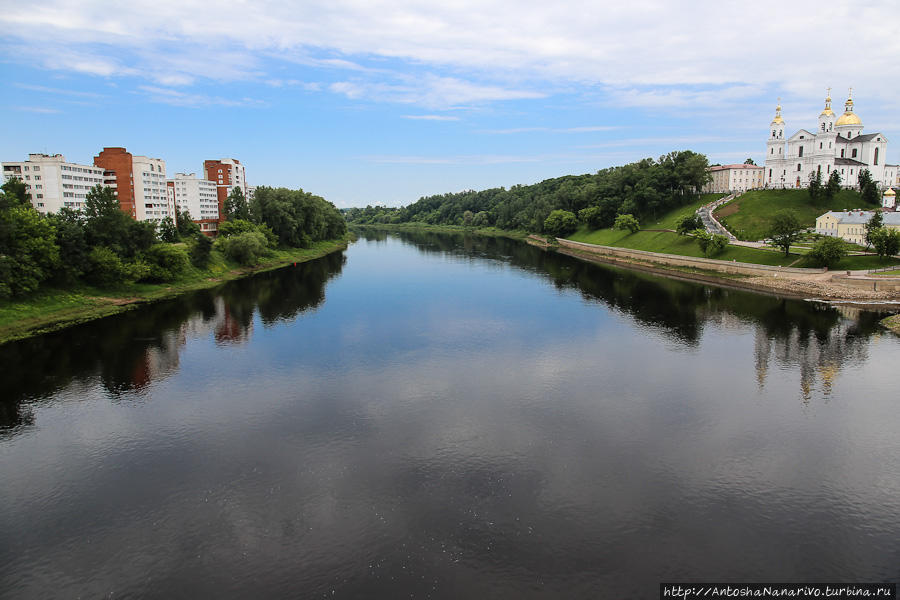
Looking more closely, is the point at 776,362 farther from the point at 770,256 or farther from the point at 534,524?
the point at 770,256

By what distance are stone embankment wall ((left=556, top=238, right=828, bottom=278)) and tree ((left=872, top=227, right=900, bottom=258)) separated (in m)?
4.77

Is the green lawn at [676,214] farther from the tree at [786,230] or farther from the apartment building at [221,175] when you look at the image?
the apartment building at [221,175]

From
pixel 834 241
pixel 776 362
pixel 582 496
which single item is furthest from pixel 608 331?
pixel 834 241

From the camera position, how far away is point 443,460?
18797mm

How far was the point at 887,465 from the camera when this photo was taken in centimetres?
1858

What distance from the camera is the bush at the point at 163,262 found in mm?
48625

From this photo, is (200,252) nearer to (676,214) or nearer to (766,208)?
(676,214)

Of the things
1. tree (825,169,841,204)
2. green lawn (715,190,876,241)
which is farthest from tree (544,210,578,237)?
tree (825,169,841,204)

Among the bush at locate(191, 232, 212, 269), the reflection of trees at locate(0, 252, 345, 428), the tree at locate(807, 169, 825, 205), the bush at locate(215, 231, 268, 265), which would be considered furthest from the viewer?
the tree at locate(807, 169, 825, 205)

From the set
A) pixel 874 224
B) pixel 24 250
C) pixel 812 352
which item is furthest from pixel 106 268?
pixel 874 224

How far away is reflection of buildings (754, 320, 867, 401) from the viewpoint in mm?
27125

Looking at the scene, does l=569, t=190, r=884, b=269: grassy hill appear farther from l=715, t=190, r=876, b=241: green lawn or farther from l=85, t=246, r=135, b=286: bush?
l=85, t=246, r=135, b=286: bush

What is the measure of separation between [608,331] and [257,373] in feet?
73.3

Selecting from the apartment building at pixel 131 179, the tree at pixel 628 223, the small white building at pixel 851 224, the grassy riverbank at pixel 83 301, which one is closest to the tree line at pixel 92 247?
the grassy riverbank at pixel 83 301
